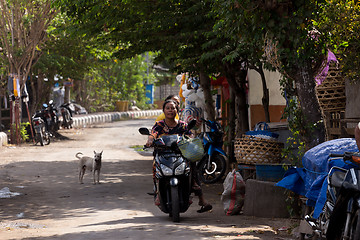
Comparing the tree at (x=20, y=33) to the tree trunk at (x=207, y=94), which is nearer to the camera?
the tree trunk at (x=207, y=94)

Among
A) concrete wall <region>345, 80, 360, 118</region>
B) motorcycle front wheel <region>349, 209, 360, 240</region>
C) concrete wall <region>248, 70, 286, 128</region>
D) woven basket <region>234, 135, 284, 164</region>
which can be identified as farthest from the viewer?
concrete wall <region>248, 70, 286, 128</region>

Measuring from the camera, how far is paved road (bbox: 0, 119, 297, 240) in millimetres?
7113

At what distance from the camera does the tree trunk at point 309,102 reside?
292 inches

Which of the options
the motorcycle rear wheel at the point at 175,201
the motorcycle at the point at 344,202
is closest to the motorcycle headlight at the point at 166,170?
the motorcycle rear wheel at the point at 175,201

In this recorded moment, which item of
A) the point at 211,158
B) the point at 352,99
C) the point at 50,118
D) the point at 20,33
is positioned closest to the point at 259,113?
the point at 211,158

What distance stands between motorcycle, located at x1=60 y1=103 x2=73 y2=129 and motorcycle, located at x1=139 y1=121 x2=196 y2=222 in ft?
67.3

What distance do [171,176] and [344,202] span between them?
3.35 metres

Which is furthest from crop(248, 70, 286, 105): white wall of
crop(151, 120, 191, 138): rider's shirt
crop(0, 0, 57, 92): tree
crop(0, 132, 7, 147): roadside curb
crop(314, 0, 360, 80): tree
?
crop(0, 132, 7, 147): roadside curb

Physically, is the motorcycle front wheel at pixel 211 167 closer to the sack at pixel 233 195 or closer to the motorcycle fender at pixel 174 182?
the sack at pixel 233 195

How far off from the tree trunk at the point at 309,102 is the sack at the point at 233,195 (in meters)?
1.54

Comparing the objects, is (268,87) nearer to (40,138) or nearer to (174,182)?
(174,182)

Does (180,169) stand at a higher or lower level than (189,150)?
lower

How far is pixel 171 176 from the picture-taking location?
795 centimetres

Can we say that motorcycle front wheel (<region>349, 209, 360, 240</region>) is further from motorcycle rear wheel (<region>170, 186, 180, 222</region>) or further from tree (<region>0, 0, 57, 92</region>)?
tree (<region>0, 0, 57, 92</region>)
